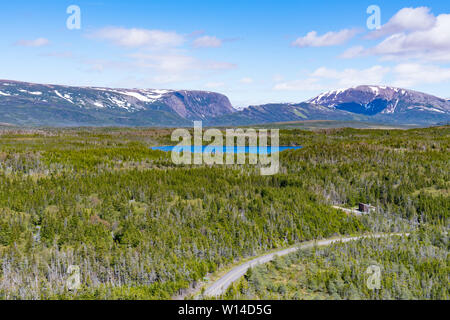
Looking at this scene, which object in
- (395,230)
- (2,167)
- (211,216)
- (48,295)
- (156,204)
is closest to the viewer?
(48,295)

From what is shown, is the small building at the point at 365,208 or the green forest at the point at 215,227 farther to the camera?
the small building at the point at 365,208

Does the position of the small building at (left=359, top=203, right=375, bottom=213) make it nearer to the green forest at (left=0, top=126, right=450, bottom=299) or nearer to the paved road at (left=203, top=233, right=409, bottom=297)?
the green forest at (left=0, top=126, right=450, bottom=299)

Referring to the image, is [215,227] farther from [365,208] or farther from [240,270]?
[365,208]

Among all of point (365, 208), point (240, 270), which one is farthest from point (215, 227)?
point (365, 208)

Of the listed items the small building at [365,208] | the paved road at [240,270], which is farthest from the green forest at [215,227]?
the small building at [365,208]

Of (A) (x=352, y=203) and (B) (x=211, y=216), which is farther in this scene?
(A) (x=352, y=203)

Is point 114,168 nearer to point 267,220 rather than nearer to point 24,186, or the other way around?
point 24,186

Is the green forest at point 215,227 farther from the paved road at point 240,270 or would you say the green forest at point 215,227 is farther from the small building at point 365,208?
the small building at point 365,208

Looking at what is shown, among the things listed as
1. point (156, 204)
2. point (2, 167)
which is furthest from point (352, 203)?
point (2, 167)
